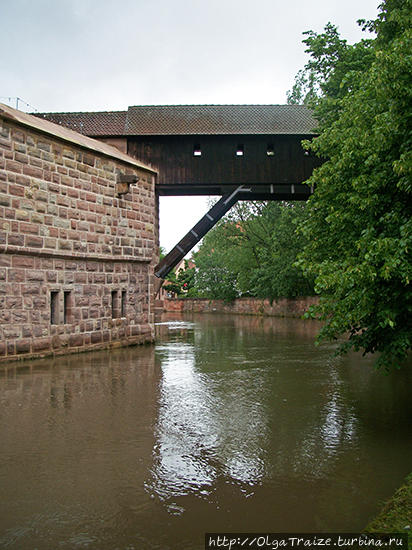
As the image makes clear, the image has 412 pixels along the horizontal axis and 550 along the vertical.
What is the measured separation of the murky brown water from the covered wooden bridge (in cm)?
905

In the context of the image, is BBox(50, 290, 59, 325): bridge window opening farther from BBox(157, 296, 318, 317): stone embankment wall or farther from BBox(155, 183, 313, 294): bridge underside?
BBox(157, 296, 318, 317): stone embankment wall

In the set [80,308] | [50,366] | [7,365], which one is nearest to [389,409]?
[50,366]

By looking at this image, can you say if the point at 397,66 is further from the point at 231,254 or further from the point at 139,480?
the point at 231,254

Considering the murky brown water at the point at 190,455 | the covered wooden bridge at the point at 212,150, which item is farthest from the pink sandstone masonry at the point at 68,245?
the murky brown water at the point at 190,455

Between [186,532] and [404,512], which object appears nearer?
[404,512]

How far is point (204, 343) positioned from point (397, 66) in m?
11.9

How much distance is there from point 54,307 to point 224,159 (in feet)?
26.2

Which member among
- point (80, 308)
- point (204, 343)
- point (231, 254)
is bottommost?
point (204, 343)

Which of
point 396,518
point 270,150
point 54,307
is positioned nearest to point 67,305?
point 54,307

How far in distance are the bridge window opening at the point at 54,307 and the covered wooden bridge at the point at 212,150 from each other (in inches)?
197

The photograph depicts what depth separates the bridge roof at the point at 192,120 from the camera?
55.0 feet

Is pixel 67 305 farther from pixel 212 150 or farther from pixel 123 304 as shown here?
pixel 212 150

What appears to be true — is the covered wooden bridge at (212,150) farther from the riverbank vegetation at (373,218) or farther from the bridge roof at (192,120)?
the riverbank vegetation at (373,218)

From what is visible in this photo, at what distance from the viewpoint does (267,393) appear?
7.56 metres
